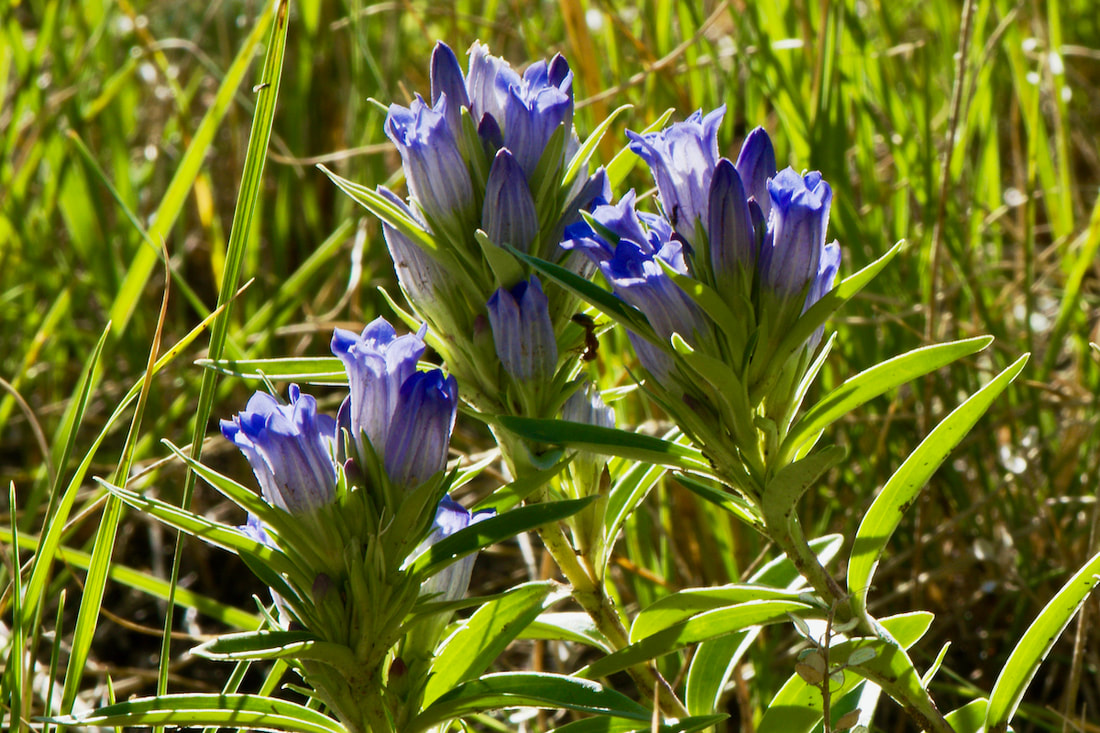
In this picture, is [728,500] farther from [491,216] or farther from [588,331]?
[491,216]

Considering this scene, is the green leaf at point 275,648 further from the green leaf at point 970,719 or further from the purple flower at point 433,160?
the green leaf at point 970,719

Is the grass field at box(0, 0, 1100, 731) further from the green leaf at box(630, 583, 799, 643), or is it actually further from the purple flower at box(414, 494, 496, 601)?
the green leaf at box(630, 583, 799, 643)

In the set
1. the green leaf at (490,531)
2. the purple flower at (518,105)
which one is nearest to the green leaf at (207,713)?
the green leaf at (490,531)

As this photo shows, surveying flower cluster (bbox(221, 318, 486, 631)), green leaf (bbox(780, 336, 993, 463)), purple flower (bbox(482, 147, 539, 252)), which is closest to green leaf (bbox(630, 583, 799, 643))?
green leaf (bbox(780, 336, 993, 463))

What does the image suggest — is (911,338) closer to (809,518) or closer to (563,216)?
(809,518)

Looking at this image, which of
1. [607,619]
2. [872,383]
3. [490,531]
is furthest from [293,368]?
[872,383]

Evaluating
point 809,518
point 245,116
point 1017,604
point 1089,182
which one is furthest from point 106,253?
point 1089,182

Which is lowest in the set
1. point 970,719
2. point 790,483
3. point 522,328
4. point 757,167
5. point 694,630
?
point 970,719
